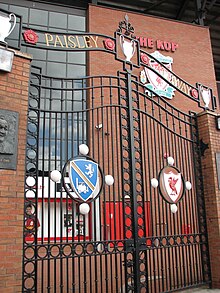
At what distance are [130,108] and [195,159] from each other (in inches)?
77.1

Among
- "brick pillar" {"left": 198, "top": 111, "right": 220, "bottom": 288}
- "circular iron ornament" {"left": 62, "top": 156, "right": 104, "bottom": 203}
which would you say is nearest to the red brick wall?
"brick pillar" {"left": 198, "top": 111, "right": 220, "bottom": 288}

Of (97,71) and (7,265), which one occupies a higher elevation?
(97,71)

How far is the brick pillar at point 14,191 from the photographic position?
3.45 meters

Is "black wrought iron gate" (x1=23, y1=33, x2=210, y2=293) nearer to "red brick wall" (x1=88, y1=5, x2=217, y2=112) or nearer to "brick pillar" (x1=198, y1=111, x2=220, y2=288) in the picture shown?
"brick pillar" (x1=198, y1=111, x2=220, y2=288)

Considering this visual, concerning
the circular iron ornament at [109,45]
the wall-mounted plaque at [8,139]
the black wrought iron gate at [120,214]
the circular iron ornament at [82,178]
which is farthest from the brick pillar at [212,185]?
the wall-mounted plaque at [8,139]

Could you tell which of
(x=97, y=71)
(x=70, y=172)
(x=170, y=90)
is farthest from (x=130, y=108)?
(x=170, y=90)

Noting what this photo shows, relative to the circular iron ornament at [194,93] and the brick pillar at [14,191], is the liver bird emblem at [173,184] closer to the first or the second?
the circular iron ornament at [194,93]

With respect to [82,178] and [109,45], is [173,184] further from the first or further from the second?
[109,45]

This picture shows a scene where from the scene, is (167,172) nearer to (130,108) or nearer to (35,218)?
(130,108)

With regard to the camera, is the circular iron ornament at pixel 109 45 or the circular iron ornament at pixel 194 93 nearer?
the circular iron ornament at pixel 109 45

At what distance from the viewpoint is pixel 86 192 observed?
430cm

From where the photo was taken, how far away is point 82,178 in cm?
432

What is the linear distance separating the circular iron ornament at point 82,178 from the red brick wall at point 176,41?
8.67 m

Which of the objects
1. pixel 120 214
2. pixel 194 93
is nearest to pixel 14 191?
pixel 120 214
